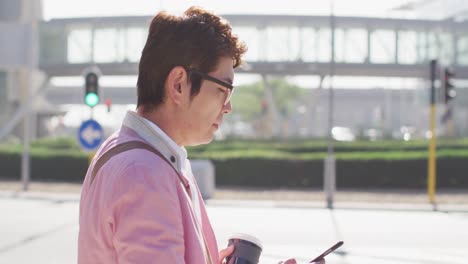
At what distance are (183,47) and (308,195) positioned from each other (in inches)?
645

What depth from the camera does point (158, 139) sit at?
5.69ft

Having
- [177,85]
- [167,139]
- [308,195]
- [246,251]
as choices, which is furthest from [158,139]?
[308,195]

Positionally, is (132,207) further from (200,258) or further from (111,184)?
(200,258)

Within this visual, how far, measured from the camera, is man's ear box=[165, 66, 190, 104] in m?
1.76

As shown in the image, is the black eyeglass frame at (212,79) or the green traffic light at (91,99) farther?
the green traffic light at (91,99)

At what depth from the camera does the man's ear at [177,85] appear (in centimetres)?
176

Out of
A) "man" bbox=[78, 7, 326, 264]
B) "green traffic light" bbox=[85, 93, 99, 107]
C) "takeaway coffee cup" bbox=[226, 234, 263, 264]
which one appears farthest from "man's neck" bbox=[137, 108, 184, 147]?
"green traffic light" bbox=[85, 93, 99, 107]

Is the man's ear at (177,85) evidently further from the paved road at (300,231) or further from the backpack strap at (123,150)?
the paved road at (300,231)

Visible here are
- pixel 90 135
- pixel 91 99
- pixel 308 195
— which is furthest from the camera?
pixel 308 195

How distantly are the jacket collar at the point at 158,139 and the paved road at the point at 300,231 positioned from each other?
669cm

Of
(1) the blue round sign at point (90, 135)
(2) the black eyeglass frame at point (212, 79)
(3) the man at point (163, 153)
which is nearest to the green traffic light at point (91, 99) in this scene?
(1) the blue round sign at point (90, 135)

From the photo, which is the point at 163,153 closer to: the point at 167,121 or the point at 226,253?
the point at 167,121

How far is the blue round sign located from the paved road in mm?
1313

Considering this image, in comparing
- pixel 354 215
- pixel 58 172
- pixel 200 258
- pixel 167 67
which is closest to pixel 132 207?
pixel 200 258
